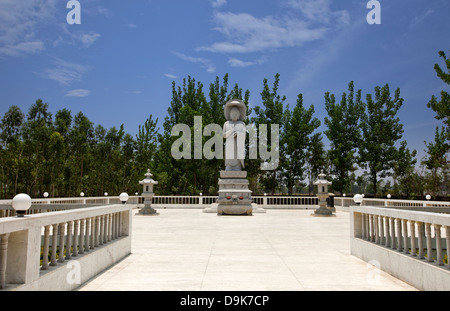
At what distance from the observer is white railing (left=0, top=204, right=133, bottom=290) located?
2.91m

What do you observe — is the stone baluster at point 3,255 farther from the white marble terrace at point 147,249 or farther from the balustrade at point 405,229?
the balustrade at point 405,229

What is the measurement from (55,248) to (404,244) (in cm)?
433

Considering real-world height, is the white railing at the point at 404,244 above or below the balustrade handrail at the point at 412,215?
below

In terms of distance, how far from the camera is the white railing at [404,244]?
3.63m

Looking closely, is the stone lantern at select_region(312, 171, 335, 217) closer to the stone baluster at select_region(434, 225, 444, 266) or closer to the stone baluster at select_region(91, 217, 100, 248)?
the stone baluster at select_region(434, 225, 444, 266)

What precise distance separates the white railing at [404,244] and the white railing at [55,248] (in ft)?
13.0

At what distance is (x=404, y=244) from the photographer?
14.8ft

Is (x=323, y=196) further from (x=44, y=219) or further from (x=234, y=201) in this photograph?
(x=44, y=219)

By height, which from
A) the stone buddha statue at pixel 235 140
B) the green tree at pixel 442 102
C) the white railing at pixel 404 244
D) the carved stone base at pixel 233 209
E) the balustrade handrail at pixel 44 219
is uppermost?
the green tree at pixel 442 102

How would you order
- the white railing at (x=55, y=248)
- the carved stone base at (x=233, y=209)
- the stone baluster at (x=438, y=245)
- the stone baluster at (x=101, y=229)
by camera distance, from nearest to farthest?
the white railing at (x=55, y=248), the stone baluster at (x=438, y=245), the stone baluster at (x=101, y=229), the carved stone base at (x=233, y=209)

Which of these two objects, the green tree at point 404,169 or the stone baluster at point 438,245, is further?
the green tree at point 404,169

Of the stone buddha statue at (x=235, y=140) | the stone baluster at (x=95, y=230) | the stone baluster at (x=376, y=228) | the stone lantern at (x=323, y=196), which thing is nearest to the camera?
the stone baluster at (x=95, y=230)

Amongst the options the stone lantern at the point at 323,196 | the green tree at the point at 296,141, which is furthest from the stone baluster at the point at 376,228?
the green tree at the point at 296,141
